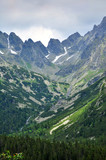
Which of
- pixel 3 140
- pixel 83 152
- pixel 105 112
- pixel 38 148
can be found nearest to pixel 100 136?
pixel 105 112

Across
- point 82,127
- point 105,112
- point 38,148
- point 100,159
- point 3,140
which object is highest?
point 105,112

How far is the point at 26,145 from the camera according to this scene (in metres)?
120

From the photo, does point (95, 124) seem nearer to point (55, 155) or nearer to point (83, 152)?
point (83, 152)

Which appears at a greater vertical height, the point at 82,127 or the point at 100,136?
the point at 82,127

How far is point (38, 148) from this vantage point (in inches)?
4441

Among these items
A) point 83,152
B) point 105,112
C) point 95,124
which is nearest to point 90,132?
point 95,124

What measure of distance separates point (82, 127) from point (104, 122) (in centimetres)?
2845

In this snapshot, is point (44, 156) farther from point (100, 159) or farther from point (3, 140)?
point (3, 140)

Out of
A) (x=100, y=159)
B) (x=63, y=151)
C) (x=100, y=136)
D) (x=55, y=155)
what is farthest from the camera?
(x=100, y=136)

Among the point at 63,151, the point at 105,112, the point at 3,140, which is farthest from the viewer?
the point at 105,112

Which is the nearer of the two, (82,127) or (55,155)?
(55,155)

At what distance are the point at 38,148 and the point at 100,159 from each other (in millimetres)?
42780

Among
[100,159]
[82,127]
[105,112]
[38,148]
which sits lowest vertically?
[100,159]

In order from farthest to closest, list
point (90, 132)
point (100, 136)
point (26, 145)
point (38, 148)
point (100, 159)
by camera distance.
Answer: point (90, 132), point (100, 136), point (26, 145), point (38, 148), point (100, 159)
